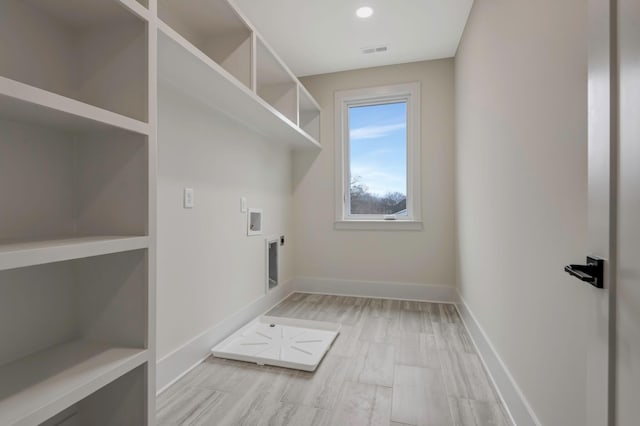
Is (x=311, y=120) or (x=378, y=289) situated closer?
(x=378, y=289)

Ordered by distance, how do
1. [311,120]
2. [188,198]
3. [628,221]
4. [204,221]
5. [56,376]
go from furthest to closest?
[311,120], [204,221], [188,198], [56,376], [628,221]

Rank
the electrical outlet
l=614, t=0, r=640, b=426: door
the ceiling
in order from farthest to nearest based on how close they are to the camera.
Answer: the ceiling < the electrical outlet < l=614, t=0, r=640, b=426: door

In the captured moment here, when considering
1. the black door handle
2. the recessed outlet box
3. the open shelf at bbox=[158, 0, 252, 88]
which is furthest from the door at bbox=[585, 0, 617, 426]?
the recessed outlet box

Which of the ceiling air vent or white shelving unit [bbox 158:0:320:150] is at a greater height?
the ceiling air vent

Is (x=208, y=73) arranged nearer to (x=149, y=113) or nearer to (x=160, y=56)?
(x=160, y=56)

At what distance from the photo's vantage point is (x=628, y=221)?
0.61 metres

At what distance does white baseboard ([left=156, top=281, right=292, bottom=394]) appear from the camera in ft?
5.60

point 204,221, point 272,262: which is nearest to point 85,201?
point 204,221

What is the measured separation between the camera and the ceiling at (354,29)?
2329 millimetres

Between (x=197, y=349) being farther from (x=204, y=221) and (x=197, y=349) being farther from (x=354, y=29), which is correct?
(x=354, y=29)

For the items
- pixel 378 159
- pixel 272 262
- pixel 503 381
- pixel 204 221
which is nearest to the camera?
pixel 503 381

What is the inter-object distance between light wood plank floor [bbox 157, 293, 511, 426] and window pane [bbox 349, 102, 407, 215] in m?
1.52

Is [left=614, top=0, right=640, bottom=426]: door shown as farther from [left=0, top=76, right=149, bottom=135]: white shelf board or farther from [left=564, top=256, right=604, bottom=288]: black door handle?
[left=0, top=76, right=149, bottom=135]: white shelf board

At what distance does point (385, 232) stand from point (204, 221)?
2032 millimetres
